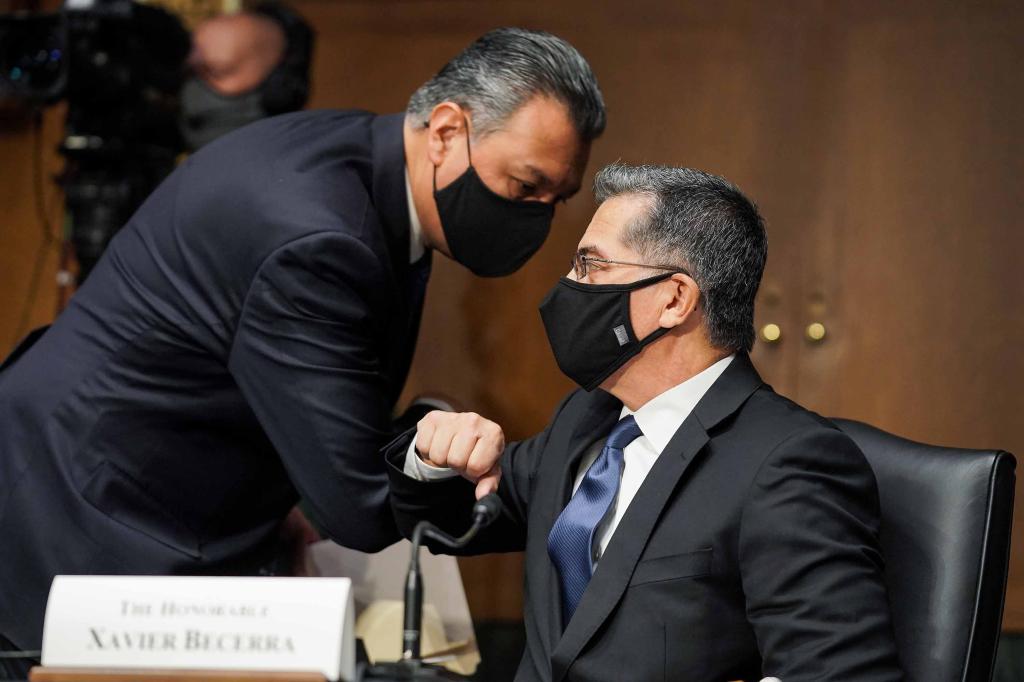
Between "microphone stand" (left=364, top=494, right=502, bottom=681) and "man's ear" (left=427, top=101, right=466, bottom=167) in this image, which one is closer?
"microphone stand" (left=364, top=494, right=502, bottom=681)

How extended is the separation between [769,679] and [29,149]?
114 inches

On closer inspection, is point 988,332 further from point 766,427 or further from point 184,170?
point 184,170

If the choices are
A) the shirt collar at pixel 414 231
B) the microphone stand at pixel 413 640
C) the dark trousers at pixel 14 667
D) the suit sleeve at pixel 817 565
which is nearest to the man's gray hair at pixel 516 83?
the shirt collar at pixel 414 231

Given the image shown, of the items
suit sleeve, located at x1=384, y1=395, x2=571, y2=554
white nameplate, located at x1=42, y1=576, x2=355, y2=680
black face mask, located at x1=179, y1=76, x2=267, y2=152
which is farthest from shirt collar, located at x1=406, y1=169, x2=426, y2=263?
black face mask, located at x1=179, y1=76, x2=267, y2=152

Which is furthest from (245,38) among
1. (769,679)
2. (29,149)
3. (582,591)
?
(769,679)

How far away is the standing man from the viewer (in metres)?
1.81

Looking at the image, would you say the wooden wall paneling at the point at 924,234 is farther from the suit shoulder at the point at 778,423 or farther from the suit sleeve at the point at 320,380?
the suit sleeve at the point at 320,380

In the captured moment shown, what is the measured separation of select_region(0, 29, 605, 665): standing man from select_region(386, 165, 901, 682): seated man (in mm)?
167

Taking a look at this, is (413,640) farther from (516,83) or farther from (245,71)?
(245,71)

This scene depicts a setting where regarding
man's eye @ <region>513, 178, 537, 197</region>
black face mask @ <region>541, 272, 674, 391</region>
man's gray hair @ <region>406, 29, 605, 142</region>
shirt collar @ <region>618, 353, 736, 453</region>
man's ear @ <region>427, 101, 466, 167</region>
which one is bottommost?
shirt collar @ <region>618, 353, 736, 453</region>

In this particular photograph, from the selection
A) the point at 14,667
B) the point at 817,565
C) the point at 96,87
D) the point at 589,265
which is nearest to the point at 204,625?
the point at 817,565

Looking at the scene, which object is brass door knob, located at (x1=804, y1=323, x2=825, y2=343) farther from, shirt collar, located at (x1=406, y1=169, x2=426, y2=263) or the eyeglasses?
the eyeglasses

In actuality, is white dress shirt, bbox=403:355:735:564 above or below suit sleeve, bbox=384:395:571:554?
above

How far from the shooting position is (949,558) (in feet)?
5.13
